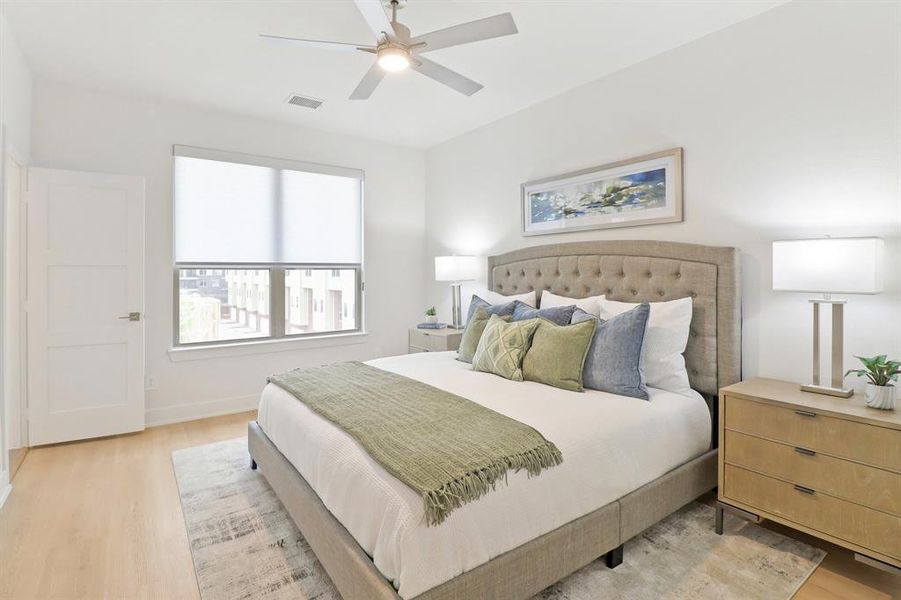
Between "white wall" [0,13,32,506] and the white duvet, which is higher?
"white wall" [0,13,32,506]

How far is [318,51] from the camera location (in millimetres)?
2992

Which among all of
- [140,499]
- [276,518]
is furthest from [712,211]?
[140,499]

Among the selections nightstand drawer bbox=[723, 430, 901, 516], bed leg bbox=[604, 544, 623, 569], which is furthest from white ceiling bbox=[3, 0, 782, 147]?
bed leg bbox=[604, 544, 623, 569]

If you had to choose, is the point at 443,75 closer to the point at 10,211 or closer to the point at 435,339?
the point at 435,339

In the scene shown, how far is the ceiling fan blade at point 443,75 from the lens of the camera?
7.89 ft

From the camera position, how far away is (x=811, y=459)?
1971 millimetres

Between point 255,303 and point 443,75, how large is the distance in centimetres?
296

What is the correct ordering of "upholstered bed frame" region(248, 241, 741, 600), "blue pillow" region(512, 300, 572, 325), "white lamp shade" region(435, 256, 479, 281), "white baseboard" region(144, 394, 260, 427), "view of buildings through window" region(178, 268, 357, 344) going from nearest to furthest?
"upholstered bed frame" region(248, 241, 741, 600) < "blue pillow" region(512, 300, 572, 325) < "white baseboard" region(144, 394, 260, 427) < "view of buildings through window" region(178, 268, 357, 344) < "white lamp shade" region(435, 256, 479, 281)

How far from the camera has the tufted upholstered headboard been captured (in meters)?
2.63

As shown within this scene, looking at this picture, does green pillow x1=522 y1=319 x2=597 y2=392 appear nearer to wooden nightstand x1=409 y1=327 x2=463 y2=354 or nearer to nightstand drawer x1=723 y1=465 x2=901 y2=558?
nightstand drawer x1=723 y1=465 x2=901 y2=558

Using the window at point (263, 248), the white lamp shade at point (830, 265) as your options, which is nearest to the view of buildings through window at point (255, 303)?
the window at point (263, 248)

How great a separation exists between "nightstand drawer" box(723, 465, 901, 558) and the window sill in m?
3.65

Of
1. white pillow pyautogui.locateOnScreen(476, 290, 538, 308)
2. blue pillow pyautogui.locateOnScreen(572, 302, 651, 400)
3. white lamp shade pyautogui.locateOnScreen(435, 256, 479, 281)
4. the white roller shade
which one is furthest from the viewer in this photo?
white lamp shade pyautogui.locateOnScreen(435, 256, 479, 281)

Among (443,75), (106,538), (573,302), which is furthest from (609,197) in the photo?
(106,538)
